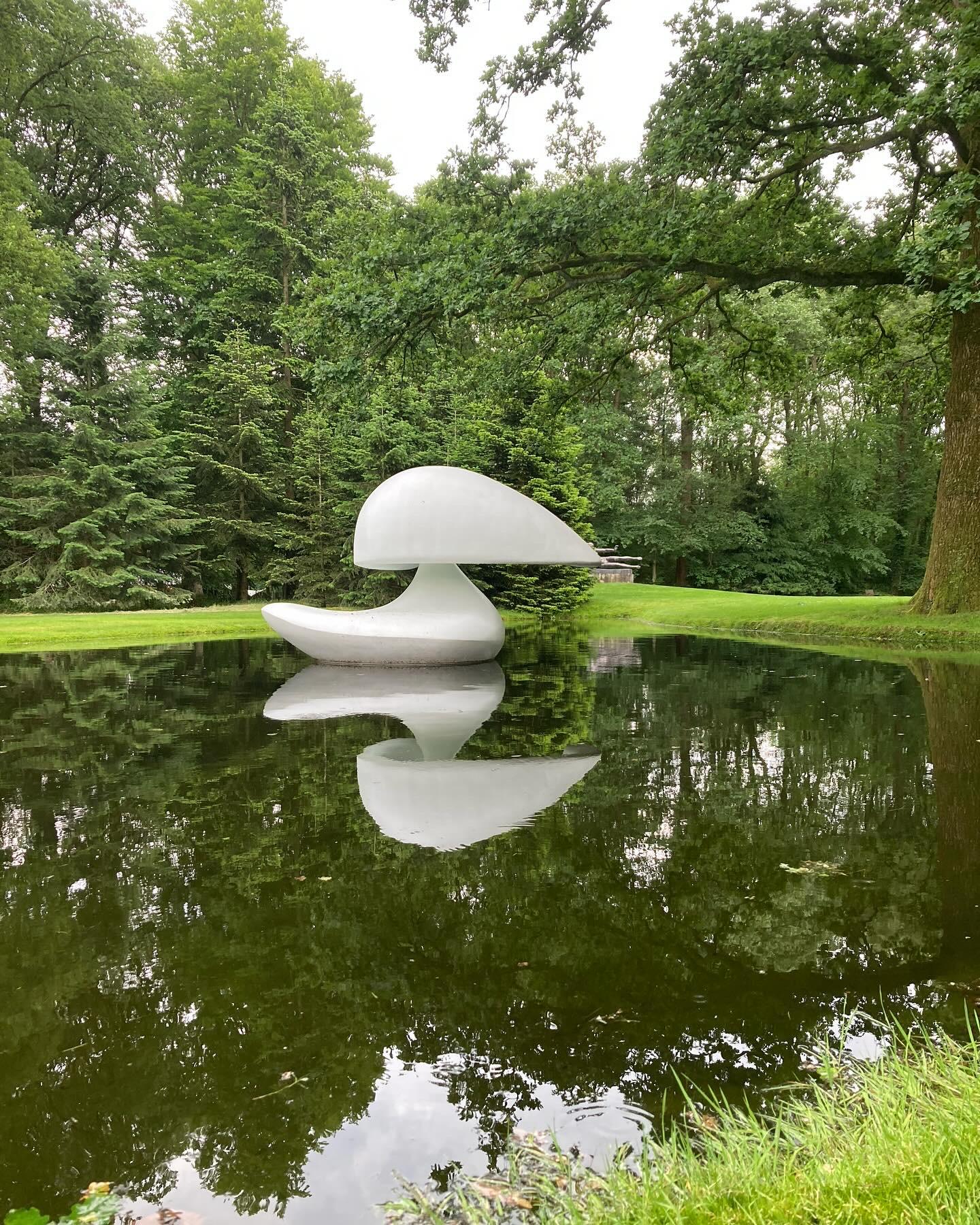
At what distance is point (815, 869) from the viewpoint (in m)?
3.68

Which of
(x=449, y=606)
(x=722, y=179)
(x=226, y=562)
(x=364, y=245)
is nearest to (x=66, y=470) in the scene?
(x=226, y=562)

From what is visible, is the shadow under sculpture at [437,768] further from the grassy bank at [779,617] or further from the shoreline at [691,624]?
the grassy bank at [779,617]

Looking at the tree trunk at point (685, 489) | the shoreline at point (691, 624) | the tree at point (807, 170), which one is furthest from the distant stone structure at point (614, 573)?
the tree at point (807, 170)

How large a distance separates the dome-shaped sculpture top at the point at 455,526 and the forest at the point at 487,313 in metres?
2.29

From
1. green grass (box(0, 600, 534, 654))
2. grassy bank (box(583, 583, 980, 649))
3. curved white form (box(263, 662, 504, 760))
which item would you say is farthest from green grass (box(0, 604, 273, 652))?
grassy bank (box(583, 583, 980, 649))

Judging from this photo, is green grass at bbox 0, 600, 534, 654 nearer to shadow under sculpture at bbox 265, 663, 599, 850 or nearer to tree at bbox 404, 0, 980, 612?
shadow under sculpture at bbox 265, 663, 599, 850

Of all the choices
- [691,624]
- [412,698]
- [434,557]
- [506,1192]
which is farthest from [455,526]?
[691,624]

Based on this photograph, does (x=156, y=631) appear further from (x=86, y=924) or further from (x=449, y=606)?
(x=86, y=924)

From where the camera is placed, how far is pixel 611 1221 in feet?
5.03

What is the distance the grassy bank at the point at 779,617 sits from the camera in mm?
12430

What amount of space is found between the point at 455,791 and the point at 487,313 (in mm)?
8777

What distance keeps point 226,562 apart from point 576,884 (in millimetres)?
21401

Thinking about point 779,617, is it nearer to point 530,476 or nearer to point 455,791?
point 530,476

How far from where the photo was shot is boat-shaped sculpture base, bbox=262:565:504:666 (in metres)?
10.8
